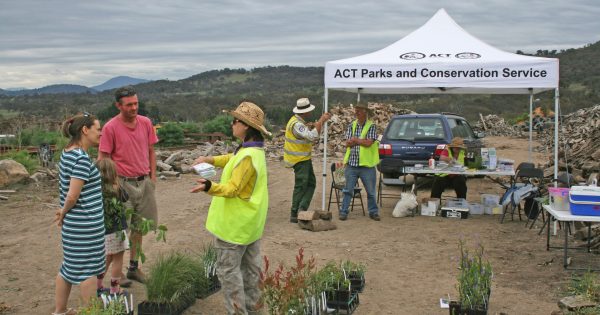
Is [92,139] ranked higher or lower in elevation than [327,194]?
higher

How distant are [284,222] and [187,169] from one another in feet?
22.5

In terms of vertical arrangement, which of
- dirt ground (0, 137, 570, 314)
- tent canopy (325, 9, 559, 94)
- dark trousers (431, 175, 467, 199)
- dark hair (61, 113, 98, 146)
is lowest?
dirt ground (0, 137, 570, 314)

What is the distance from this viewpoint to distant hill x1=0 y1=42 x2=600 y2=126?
49938 millimetres

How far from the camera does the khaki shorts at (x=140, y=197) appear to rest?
20.5ft

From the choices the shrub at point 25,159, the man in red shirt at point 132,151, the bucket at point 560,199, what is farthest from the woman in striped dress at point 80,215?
the shrub at point 25,159

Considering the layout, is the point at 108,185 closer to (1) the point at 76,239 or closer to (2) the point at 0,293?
(1) the point at 76,239

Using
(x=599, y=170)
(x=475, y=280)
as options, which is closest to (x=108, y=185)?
(x=475, y=280)

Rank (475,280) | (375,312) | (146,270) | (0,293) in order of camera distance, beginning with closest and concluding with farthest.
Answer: (475,280), (375,312), (0,293), (146,270)

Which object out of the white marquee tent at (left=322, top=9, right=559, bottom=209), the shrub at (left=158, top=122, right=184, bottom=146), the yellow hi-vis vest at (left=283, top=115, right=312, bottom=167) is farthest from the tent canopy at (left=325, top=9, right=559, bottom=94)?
the shrub at (left=158, top=122, right=184, bottom=146)

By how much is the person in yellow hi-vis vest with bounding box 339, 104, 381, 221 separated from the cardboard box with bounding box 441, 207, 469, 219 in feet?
4.54

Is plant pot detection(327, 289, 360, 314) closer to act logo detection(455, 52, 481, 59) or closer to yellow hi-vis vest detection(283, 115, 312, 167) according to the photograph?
yellow hi-vis vest detection(283, 115, 312, 167)

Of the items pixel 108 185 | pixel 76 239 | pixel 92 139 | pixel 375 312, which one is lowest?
pixel 375 312

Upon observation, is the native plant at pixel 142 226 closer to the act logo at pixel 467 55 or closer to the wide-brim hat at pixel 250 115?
the wide-brim hat at pixel 250 115

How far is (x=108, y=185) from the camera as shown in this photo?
5691 millimetres
